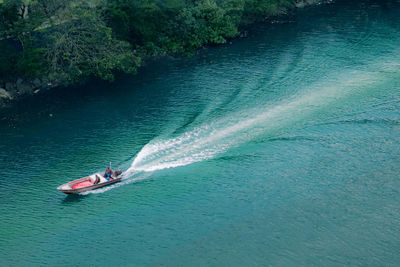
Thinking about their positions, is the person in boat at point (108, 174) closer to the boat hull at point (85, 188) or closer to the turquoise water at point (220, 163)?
the boat hull at point (85, 188)

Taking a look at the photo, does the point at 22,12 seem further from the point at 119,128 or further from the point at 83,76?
the point at 119,128

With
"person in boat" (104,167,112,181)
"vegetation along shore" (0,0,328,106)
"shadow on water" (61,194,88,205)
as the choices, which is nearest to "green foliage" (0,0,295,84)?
"vegetation along shore" (0,0,328,106)

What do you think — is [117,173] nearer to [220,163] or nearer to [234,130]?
[220,163]

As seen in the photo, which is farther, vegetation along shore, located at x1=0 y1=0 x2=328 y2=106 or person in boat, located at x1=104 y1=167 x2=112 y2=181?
vegetation along shore, located at x1=0 y1=0 x2=328 y2=106

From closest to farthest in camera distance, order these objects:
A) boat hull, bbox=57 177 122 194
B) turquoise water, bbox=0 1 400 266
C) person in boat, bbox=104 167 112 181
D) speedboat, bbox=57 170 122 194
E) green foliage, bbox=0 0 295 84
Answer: turquoise water, bbox=0 1 400 266 < boat hull, bbox=57 177 122 194 < speedboat, bbox=57 170 122 194 < person in boat, bbox=104 167 112 181 < green foliage, bbox=0 0 295 84

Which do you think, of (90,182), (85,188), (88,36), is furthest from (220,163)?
(88,36)

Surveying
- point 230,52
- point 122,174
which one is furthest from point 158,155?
point 230,52

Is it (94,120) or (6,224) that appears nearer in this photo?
(6,224)

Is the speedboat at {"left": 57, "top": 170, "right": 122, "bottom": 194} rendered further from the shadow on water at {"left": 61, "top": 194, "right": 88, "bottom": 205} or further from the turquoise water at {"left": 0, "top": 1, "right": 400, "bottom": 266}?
the turquoise water at {"left": 0, "top": 1, "right": 400, "bottom": 266}
